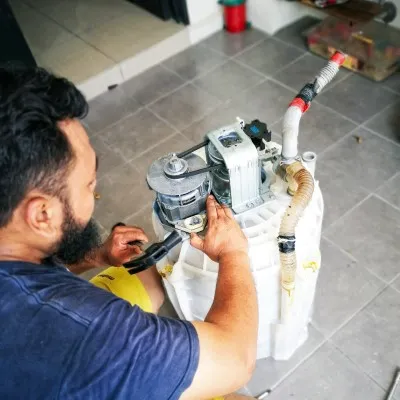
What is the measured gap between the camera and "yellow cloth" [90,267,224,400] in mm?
1124

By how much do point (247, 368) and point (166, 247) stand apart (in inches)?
11.6

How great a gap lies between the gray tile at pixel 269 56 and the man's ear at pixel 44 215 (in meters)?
1.84

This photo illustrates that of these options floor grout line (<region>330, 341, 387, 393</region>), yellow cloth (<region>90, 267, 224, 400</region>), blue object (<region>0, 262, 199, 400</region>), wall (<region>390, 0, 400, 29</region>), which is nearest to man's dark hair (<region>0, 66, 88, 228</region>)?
blue object (<region>0, 262, 199, 400</region>)

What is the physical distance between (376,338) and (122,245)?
2.68 ft

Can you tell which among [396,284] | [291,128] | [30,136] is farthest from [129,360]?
[396,284]

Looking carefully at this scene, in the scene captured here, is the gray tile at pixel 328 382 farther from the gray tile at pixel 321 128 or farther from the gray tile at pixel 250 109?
the gray tile at pixel 250 109

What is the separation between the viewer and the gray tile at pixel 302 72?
2.27 meters

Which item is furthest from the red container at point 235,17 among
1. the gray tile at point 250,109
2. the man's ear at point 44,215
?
the man's ear at point 44,215

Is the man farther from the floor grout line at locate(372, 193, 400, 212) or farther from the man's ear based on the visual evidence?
the floor grout line at locate(372, 193, 400, 212)

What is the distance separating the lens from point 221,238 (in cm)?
90

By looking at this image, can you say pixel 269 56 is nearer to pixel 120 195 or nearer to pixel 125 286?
pixel 120 195

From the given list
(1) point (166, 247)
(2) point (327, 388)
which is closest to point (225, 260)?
(1) point (166, 247)

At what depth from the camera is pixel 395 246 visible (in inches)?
61.2

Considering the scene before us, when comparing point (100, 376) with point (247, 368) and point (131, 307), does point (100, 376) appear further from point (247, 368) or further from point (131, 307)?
point (247, 368)
